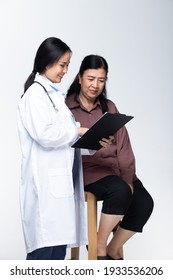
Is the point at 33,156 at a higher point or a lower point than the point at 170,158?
higher

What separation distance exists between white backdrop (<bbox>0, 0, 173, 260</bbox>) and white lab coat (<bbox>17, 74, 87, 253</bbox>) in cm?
98

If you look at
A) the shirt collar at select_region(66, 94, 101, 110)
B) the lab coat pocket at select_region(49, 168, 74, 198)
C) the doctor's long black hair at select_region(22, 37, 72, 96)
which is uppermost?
the doctor's long black hair at select_region(22, 37, 72, 96)

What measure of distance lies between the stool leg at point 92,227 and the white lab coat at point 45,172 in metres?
0.14

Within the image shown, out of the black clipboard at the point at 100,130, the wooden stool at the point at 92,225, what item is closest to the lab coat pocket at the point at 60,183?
the black clipboard at the point at 100,130

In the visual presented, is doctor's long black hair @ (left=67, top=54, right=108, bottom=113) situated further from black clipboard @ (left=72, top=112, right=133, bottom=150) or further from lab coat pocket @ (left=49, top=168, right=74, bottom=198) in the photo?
lab coat pocket @ (left=49, top=168, right=74, bottom=198)

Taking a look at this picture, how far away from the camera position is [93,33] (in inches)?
138

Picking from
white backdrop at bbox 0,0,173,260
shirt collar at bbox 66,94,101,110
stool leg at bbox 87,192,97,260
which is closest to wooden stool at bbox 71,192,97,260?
stool leg at bbox 87,192,97,260

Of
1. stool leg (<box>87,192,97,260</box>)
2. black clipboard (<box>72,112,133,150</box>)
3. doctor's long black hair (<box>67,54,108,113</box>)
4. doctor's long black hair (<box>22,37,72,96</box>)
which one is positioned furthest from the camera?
doctor's long black hair (<box>67,54,108,113</box>)

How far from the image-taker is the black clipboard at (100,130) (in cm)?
208

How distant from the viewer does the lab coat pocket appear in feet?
6.93

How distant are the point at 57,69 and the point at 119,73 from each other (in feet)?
4.80

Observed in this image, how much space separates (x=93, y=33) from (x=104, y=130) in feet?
4.91

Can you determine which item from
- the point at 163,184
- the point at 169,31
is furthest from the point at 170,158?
the point at 169,31
